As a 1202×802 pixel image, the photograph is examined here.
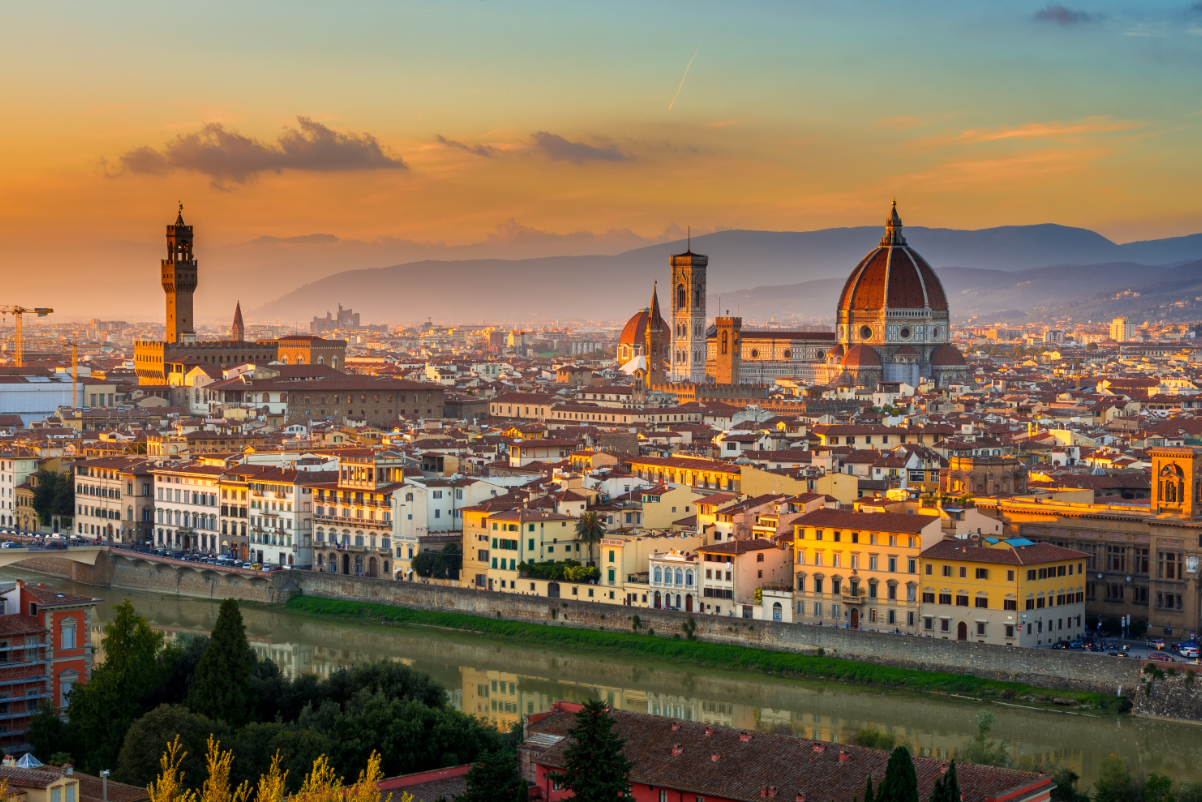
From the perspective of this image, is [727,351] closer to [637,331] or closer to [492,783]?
[637,331]

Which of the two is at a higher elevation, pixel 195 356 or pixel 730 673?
pixel 195 356

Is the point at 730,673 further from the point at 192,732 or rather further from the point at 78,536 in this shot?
the point at 78,536

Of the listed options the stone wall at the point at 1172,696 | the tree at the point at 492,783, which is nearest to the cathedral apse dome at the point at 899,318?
the stone wall at the point at 1172,696

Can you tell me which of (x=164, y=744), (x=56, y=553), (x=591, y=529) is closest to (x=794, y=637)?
(x=591, y=529)

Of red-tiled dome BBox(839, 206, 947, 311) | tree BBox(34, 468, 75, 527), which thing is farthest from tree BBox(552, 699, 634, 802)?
red-tiled dome BBox(839, 206, 947, 311)

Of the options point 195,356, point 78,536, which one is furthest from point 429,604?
point 195,356

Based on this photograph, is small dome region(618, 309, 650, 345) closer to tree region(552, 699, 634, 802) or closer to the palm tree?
the palm tree
